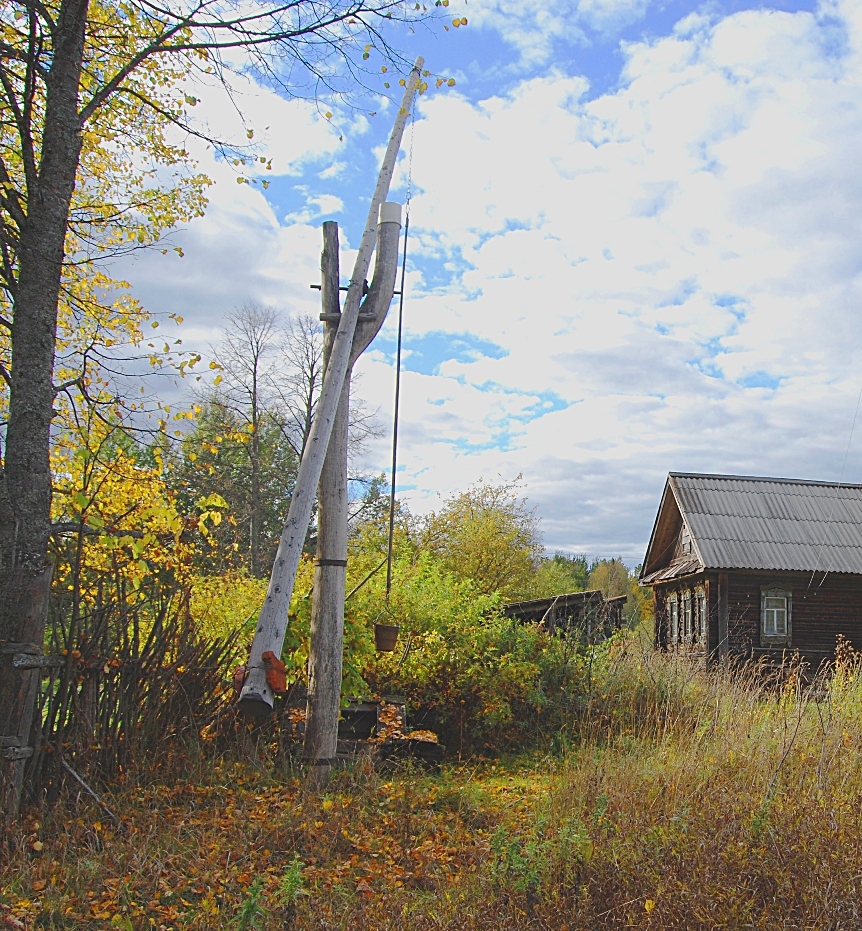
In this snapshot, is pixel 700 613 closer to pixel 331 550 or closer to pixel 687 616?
pixel 687 616

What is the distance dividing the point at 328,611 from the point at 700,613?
1617 cm

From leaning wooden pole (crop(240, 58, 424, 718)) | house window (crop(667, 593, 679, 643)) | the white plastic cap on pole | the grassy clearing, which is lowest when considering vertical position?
the grassy clearing

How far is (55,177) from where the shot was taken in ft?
19.1

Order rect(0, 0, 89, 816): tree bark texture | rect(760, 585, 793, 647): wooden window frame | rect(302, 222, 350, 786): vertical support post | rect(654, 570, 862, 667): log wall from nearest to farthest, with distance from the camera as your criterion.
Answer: rect(0, 0, 89, 816): tree bark texture → rect(302, 222, 350, 786): vertical support post → rect(654, 570, 862, 667): log wall → rect(760, 585, 793, 647): wooden window frame

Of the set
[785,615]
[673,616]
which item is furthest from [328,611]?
[673,616]

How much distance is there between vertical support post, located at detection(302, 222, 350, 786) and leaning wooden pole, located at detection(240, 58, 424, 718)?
214mm

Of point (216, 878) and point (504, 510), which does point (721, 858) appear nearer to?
point (216, 878)

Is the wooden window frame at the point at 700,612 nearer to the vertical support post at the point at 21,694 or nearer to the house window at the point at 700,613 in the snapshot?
the house window at the point at 700,613

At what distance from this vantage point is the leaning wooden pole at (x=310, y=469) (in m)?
5.35

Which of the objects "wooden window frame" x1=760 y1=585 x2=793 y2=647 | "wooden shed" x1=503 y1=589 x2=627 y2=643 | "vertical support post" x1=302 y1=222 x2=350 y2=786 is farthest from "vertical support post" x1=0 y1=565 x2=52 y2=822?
"wooden window frame" x1=760 y1=585 x2=793 y2=647

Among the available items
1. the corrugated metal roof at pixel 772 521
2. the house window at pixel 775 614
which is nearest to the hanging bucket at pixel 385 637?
the corrugated metal roof at pixel 772 521

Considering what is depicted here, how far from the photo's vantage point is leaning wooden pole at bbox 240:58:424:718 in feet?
17.6

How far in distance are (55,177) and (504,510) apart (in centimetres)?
2580

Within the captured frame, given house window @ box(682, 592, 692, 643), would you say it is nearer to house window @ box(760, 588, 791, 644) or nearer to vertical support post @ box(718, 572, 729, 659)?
vertical support post @ box(718, 572, 729, 659)
